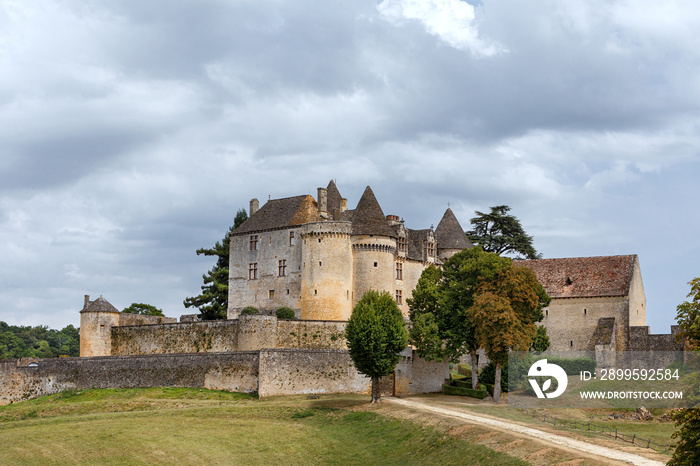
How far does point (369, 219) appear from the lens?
2562 inches

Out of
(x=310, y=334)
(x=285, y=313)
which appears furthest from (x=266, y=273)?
(x=310, y=334)

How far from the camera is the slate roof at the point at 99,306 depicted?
6275cm

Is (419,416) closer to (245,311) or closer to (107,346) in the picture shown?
(245,311)

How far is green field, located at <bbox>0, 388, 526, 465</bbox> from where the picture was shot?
36812 millimetres

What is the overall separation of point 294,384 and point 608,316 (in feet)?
85.2

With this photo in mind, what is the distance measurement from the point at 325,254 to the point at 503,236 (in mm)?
25717

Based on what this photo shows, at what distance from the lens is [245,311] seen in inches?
2453

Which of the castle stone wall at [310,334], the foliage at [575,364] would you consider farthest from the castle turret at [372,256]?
the foliage at [575,364]

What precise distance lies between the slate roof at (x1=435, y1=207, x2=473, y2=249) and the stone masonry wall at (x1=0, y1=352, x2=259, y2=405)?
1071 inches

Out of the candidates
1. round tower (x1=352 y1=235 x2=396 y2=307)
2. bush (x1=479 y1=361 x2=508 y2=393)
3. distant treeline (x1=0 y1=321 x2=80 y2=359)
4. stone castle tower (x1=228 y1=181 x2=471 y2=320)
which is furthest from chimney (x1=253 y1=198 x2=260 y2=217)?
distant treeline (x1=0 y1=321 x2=80 y2=359)

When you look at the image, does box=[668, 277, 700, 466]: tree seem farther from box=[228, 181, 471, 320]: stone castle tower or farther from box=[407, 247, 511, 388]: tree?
box=[228, 181, 471, 320]: stone castle tower

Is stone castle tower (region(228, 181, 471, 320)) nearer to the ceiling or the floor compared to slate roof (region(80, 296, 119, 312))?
nearer to the ceiling

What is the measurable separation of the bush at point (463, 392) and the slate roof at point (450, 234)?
63.3ft

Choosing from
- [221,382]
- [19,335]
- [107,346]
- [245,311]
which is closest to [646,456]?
[221,382]
